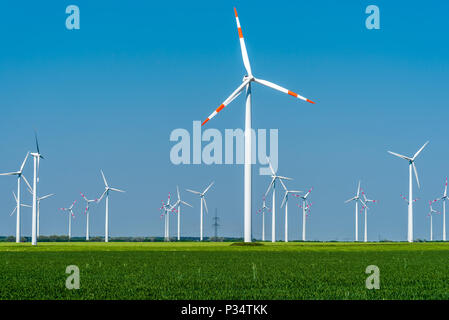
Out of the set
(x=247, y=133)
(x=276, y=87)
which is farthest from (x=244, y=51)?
(x=247, y=133)

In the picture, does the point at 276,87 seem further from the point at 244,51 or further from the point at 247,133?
the point at 244,51

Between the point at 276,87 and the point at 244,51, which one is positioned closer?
the point at 276,87

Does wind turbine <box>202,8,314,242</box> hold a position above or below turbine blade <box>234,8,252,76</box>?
below

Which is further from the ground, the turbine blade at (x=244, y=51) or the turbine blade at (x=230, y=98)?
the turbine blade at (x=244, y=51)

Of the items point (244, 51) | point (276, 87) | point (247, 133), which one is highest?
point (244, 51)

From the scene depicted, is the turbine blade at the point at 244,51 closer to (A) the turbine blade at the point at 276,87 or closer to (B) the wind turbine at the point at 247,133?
(B) the wind turbine at the point at 247,133

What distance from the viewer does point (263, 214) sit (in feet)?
529

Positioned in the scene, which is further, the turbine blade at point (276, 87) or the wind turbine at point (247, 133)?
the wind turbine at point (247, 133)

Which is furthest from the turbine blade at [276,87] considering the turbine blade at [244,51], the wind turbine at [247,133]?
the turbine blade at [244,51]

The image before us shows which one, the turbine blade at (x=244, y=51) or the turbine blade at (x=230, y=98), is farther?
the turbine blade at (x=244, y=51)

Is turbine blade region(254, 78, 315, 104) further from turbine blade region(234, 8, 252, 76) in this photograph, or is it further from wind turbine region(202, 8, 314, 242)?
turbine blade region(234, 8, 252, 76)

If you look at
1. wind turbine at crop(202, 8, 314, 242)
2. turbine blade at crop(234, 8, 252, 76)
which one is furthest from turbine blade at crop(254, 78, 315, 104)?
turbine blade at crop(234, 8, 252, 76)
